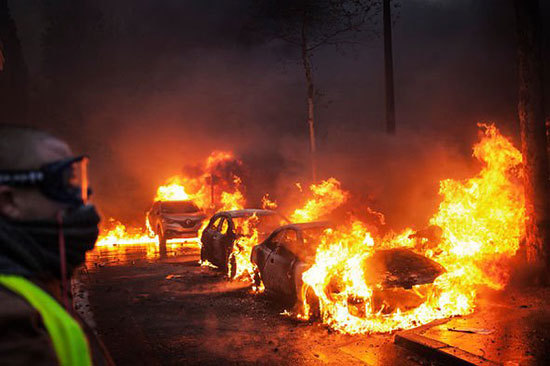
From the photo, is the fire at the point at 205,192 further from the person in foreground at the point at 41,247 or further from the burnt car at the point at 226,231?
the person in foreground at the point at 41,247

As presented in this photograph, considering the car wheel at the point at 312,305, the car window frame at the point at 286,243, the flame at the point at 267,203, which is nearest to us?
the car wheel at the point at 312,305

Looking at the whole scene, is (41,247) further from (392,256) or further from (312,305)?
(392,256)

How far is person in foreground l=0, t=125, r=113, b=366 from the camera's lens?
1.23 meters

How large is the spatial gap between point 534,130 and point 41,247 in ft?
33.8

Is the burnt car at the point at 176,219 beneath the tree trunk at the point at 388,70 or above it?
beneath

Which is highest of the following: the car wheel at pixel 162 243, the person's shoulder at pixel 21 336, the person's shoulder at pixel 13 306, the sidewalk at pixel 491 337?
the person's shoulder at pixel 13 306

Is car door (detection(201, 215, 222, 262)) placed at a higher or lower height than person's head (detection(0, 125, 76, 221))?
lower

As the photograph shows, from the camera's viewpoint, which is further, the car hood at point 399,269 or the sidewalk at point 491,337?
the car hood at point 399,269

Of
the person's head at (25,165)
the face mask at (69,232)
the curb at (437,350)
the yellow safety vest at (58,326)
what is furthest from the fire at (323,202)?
the yellow safety vest at (58,326)

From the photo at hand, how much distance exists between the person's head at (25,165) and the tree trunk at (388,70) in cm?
2237

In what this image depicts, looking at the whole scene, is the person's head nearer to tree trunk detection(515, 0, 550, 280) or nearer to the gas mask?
the gas mask

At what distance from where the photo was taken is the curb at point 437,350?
588 cm

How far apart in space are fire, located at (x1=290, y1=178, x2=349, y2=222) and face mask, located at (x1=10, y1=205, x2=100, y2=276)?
15017 millimetres

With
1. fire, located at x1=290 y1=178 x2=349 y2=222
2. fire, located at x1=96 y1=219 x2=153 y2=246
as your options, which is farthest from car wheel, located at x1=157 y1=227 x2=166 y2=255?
fire, located at x1=290 y1=178 x2=349 y2=222
